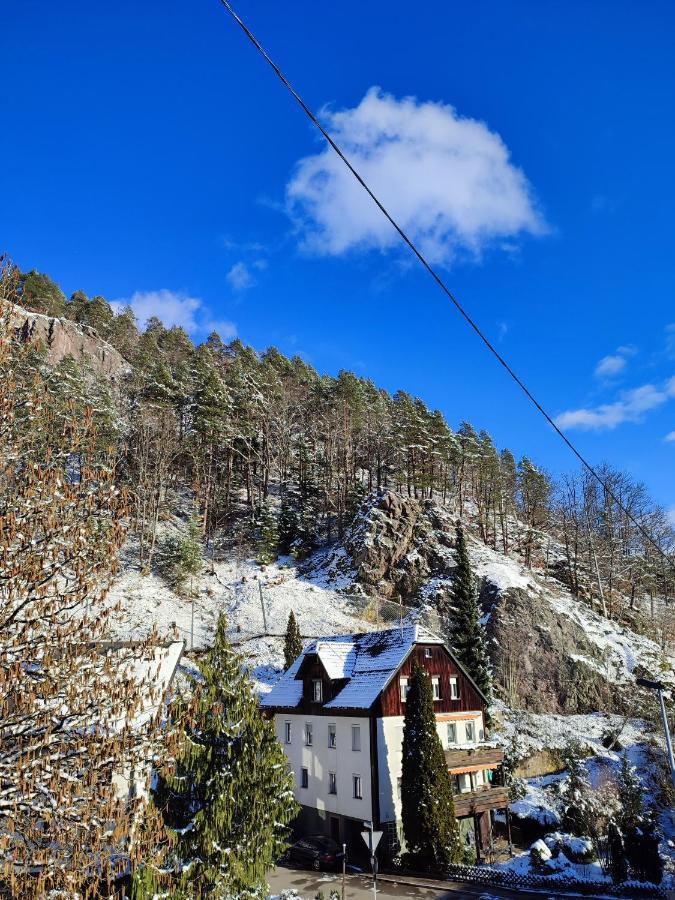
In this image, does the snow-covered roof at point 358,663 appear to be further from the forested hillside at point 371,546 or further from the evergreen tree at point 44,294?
the evergreen tree at point 44,294

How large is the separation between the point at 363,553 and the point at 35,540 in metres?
47.0

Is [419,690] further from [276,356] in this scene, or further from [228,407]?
[276,356]

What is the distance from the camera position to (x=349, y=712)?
88.0 ft

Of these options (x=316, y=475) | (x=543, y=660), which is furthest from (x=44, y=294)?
(x=543, y=660)

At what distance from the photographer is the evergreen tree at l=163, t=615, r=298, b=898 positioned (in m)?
13.9

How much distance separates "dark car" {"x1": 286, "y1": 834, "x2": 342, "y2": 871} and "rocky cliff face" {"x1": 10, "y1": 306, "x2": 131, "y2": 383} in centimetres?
6511

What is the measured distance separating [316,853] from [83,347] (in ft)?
245

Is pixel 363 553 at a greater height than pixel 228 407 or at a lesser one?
lesser

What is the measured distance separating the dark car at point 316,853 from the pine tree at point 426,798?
11.3 ft

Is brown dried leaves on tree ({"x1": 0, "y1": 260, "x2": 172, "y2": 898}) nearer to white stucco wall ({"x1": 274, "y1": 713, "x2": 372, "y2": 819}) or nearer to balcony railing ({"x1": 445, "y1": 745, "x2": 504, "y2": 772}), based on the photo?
white stucco wall ({"x1": 274, "y1": 713, "x2": 372, "y2": 819})

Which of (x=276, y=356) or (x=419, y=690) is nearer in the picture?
(x=419, y=690)

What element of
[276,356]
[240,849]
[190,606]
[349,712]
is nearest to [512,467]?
[276,356]

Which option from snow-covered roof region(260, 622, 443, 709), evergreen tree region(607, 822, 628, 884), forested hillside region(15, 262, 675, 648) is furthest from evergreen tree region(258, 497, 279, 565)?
evergreen tree region(607, 822, 628, 884)

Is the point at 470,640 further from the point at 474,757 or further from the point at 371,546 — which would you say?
the point at 371,546
